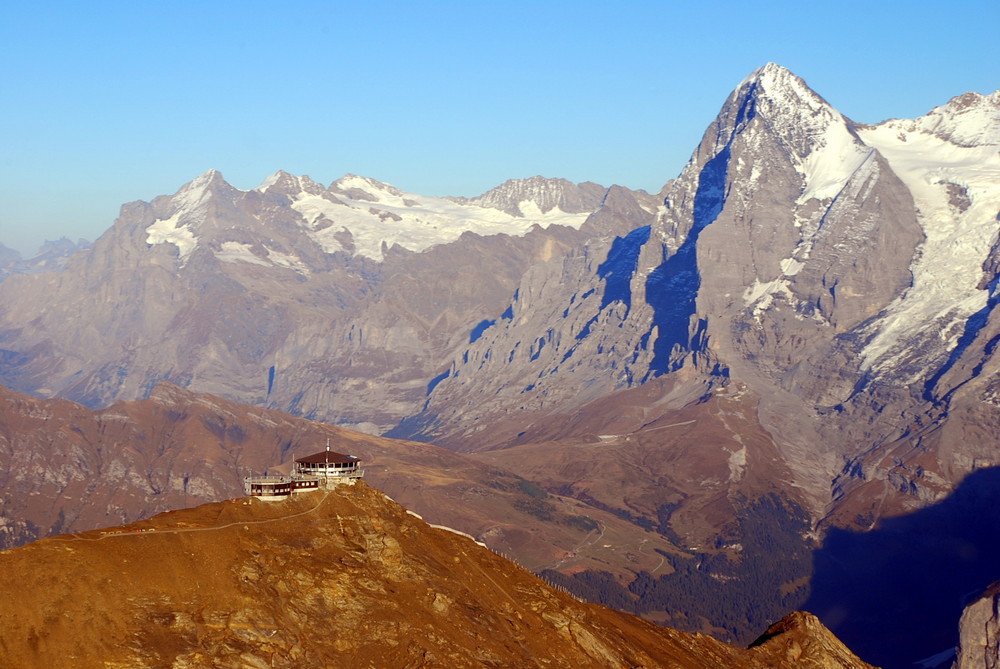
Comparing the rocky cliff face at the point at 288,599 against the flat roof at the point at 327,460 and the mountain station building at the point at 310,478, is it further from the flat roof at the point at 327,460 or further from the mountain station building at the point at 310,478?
the flat roof at the point at 327,460

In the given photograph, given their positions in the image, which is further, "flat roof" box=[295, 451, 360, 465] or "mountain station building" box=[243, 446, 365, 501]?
"flat roof" box=[295, 451, 360, 465]

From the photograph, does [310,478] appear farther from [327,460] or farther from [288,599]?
[288,599]

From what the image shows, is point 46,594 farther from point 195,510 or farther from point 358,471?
point 358,471

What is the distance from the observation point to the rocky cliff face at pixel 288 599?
137m

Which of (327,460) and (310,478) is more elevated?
(327,460)

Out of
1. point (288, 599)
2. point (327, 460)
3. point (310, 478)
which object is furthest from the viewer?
point (327, 460)

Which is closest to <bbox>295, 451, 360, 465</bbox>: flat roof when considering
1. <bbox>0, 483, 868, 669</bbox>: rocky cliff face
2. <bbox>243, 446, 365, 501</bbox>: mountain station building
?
<bbox>243, 446, 365, 501</bbox>: mountain station building

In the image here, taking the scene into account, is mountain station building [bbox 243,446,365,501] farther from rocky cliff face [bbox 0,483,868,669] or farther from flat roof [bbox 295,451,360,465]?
rocky cliff face [bbox 0,483,868,669]

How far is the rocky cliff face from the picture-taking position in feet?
449

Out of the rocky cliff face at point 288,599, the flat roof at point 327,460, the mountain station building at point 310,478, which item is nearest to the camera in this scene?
the rocky cliff face at point 288,599

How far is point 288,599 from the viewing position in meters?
152

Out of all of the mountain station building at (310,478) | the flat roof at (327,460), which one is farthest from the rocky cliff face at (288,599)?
the flat roof at (327,460)

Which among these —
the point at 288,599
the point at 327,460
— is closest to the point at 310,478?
the point at 327,460

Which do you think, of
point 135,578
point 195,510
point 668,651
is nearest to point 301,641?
point 135,578
